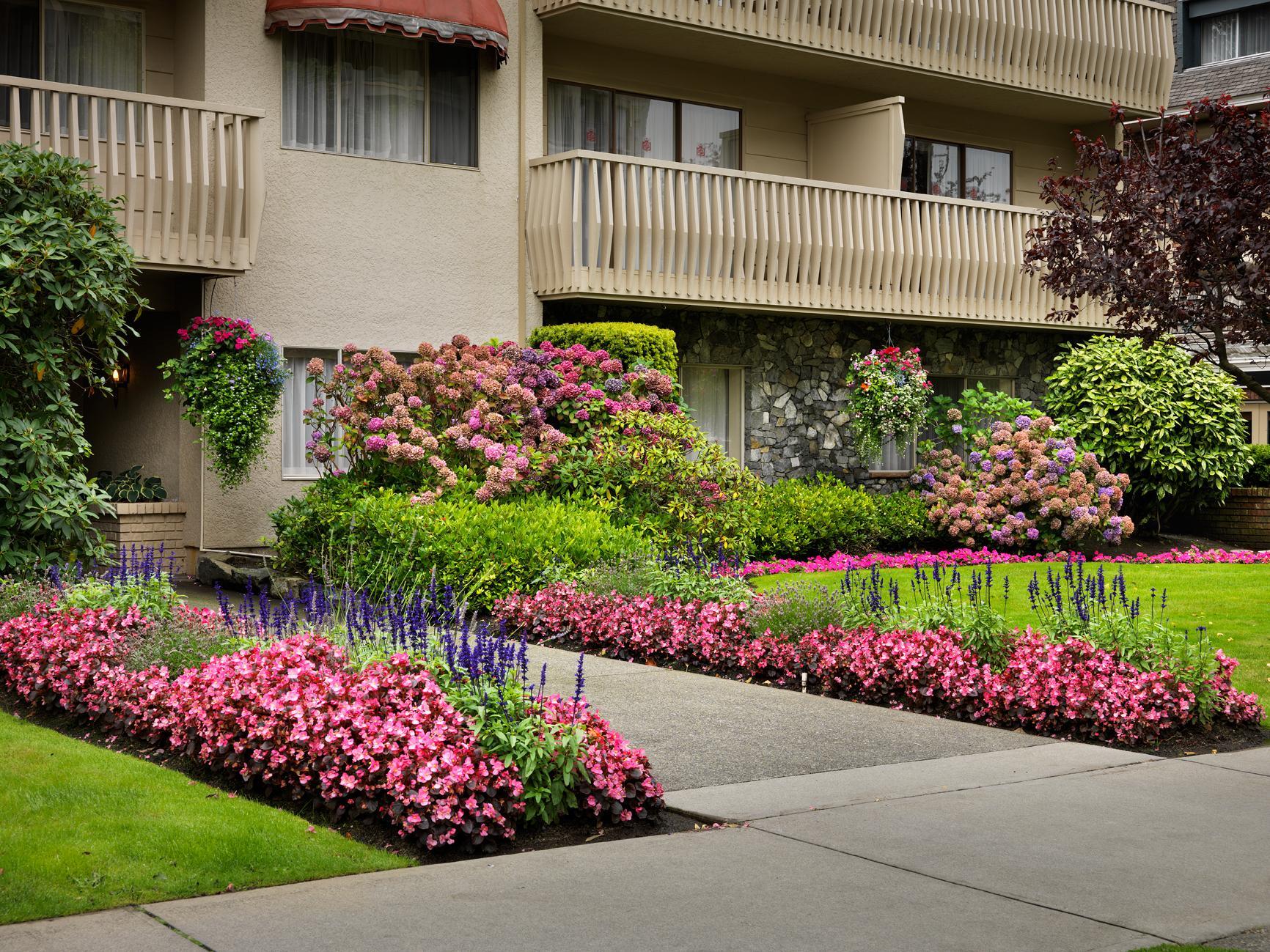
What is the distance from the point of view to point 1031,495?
17.9m

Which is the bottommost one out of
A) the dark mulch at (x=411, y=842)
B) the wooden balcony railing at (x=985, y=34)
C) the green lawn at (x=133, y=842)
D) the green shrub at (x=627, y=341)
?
the dark mulch at (x=411, y=842)

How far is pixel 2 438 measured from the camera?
1010 centimetres

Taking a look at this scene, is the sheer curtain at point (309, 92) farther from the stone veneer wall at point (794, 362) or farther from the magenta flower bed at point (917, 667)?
the magenta flower bed at point (917, 667)

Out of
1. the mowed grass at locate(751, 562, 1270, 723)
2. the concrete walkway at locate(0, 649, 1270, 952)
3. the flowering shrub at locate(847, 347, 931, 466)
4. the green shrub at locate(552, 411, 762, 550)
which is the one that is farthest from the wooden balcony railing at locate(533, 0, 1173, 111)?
the concrete walkway at locate(0, 649, 1270, 952)

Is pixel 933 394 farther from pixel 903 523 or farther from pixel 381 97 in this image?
pixel 381 97

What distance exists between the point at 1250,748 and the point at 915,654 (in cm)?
196

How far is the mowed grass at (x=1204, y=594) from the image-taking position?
1065 centimetres

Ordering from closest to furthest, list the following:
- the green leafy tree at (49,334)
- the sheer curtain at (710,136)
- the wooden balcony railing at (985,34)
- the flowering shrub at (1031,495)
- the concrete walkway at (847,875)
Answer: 1. the concrete walkway at (847,875)
2. the green leafy tree at (49,334)
3. the wooden balcony railing at (985,34)
4. the flowering shrub at (1031,495)
5. the sheer curtain at (710,136)

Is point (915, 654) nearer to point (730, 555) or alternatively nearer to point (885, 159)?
point (730, 555)

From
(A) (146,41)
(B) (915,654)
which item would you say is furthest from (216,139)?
(B) (915,654)

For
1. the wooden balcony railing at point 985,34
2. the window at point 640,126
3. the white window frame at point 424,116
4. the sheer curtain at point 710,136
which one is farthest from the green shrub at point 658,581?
the sheer curtain at point 710,136

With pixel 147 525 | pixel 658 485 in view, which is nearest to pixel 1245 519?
pixel 658 485

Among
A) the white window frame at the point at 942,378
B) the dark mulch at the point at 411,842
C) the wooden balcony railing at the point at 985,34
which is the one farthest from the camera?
the white window frame at the point at 942,378

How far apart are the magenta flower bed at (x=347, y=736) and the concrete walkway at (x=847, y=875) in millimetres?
289
